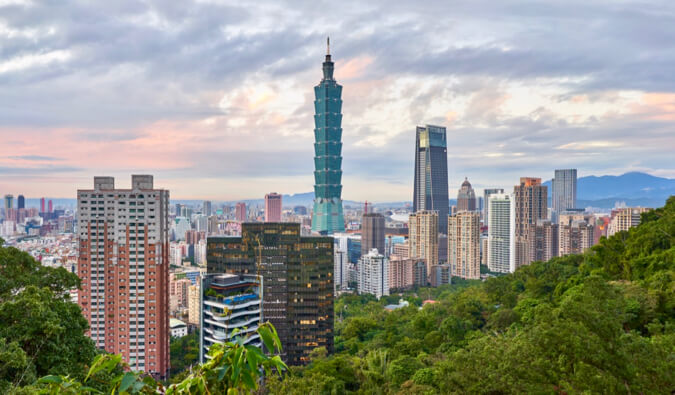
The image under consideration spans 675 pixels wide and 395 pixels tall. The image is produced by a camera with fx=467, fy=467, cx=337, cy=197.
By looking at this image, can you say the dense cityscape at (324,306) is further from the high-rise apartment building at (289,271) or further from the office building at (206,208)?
the office building at (206,208)

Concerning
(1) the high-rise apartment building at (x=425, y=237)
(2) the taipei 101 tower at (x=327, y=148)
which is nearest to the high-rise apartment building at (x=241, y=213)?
(2) the taipei 101 tower at (x=327, y=148)

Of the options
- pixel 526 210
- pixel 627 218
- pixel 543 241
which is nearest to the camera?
pixel 627 218

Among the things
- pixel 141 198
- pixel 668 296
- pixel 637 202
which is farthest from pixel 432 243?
pixel 637 202

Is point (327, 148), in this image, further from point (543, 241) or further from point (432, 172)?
point (543, 241)

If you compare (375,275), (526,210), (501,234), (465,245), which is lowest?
(375,275)

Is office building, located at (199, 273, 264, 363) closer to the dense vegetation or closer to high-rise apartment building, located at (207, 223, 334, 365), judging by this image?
high-rise apartment building, located at (207, 223, 334, 365)

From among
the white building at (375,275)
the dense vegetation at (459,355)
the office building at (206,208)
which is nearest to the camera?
the dense vegetation at (459,355)

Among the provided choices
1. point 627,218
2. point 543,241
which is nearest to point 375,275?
point 543,241
